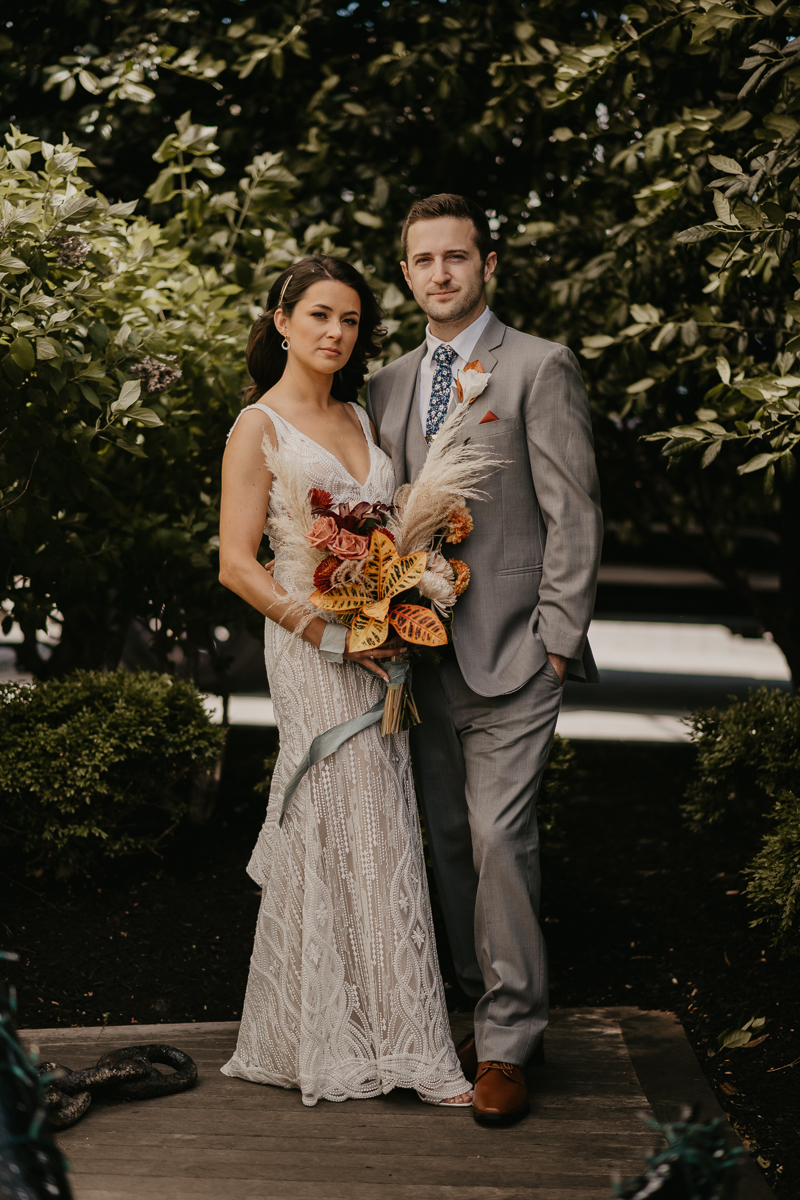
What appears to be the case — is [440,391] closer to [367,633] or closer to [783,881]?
[367,633]

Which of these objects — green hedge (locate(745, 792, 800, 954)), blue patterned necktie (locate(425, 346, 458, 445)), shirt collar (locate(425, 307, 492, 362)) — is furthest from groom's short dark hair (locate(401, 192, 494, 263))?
green hedge (locate(745, 792, 800, 954))

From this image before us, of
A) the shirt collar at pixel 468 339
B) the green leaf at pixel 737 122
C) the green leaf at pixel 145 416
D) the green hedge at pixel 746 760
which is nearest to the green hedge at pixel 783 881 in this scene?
the green hedge at pixel 746 760

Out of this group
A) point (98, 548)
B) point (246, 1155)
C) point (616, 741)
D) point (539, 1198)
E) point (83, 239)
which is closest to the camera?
point (539, 1198)

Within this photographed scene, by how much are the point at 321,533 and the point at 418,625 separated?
0.34m

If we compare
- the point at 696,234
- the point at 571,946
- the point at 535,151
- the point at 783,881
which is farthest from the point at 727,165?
the point at 571,946

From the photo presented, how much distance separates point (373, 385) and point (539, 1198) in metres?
2.21

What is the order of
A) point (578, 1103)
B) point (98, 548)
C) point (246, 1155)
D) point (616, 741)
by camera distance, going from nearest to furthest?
point (246, 1155), point (578, 1103), point (98, 548), point (616, 741)

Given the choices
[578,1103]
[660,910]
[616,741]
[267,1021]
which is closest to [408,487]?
[267,1021]

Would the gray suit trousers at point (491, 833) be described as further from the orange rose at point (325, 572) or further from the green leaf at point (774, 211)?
the green leaf at point (774, 211)

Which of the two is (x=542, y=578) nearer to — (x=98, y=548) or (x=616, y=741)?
(x=98, y=548)

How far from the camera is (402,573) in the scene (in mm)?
2734

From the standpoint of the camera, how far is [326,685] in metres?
2.98

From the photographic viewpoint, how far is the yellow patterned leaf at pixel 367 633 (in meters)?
2.73

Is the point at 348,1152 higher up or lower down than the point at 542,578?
lower down
